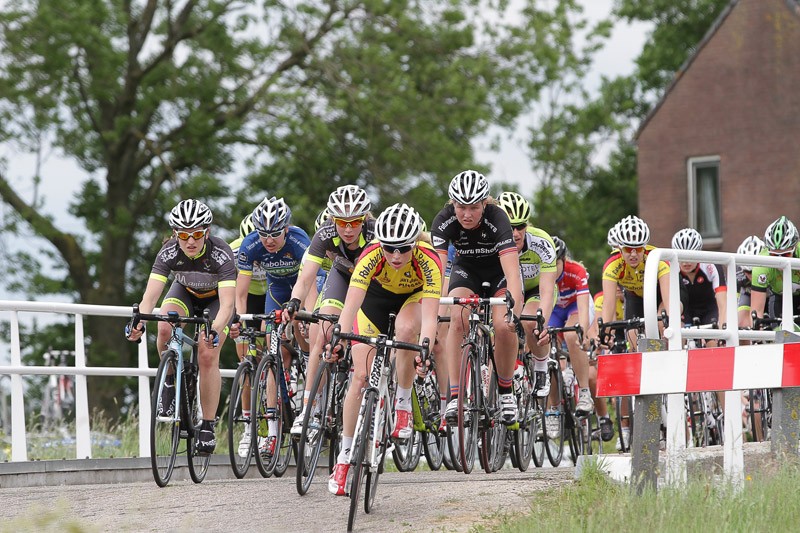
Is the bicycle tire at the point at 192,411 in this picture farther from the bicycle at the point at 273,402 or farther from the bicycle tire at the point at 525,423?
the bicycle tire at the point at 525,423

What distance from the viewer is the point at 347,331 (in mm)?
9422

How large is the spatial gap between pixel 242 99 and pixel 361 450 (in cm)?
2308

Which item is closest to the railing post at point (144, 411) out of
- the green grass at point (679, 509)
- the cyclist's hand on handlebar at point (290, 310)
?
the cyclist's hand on handlebar at point (290, 310)

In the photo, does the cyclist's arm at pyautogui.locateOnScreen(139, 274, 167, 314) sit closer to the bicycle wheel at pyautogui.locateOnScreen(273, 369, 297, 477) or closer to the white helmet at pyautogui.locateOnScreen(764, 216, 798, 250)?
the bicycle wheel at pyautogui.locateOnScreen(273, 369, 297, 477)

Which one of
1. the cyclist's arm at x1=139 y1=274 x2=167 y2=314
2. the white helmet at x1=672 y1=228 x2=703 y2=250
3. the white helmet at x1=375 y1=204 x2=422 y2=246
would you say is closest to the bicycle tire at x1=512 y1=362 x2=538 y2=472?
the white helmet at x1=672 y1=228 x2=703 y2=250

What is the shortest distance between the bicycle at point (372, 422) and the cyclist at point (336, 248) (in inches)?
67.5

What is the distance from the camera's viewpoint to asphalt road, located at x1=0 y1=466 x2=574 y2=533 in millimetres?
8867

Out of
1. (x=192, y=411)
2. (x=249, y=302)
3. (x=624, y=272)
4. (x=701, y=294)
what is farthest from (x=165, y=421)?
(x=701, y=294)

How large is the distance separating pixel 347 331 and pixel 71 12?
21.8m

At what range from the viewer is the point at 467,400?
1130cm

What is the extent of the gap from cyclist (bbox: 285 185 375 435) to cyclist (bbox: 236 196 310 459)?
0.73 m

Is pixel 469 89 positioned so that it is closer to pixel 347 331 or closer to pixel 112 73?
pixel 112 73

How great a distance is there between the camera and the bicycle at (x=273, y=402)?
39.8ft

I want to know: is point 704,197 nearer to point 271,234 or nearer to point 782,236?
point 782,236
